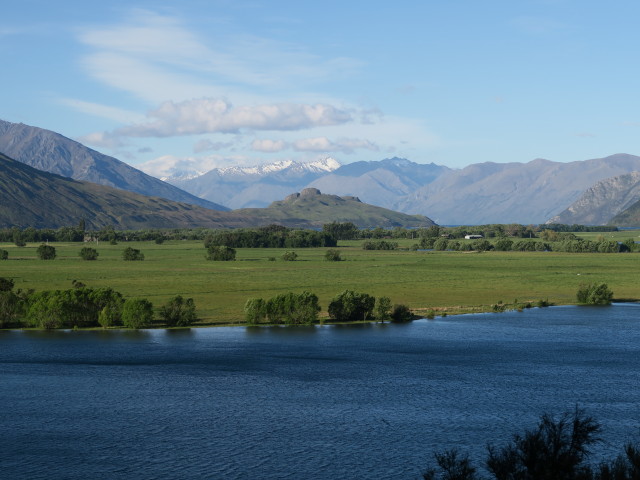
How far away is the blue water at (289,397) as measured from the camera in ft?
140

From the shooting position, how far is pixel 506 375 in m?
61.2

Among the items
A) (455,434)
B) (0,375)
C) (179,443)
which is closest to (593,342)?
(455,434)

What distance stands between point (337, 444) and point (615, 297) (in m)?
79.9

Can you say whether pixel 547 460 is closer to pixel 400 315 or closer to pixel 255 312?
pixel 255 312

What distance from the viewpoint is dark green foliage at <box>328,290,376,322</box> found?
9156cm

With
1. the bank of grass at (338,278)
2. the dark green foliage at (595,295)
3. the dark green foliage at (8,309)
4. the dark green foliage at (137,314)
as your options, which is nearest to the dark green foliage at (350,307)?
the bank of grass at (338,278)

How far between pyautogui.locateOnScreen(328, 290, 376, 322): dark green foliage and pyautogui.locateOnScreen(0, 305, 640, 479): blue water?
8.53 metres

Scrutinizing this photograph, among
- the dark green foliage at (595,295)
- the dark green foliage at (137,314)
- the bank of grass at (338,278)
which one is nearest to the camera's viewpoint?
the dark green foliage at (137,314)

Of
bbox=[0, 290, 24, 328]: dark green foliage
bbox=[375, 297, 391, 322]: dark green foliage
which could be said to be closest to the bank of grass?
bbox=[375, 297, 391, 322]: dark green foliage

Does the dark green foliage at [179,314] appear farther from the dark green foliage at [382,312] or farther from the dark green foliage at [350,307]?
the dark green foliage at [382,312]

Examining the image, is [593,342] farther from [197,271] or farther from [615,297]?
Result: [197,271]

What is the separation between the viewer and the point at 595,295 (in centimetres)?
10844

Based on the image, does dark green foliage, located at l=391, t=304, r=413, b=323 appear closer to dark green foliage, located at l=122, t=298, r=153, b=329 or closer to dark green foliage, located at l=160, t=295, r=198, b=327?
dark green foliage, located at l=160, t=295, r=198, b=327

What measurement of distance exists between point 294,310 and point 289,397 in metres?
34.1
